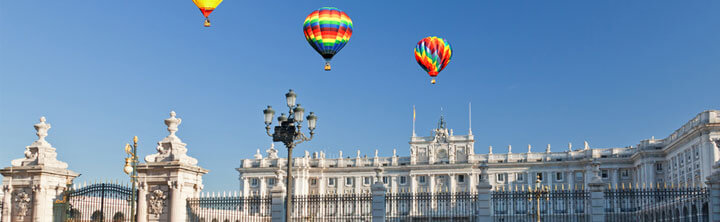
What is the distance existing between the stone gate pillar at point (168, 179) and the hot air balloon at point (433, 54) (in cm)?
2943

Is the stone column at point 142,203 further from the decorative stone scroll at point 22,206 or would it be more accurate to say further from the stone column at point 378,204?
the stone column at point 378,204

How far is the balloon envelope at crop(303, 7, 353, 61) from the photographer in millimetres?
42094

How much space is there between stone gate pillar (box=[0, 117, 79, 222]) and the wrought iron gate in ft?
1.57

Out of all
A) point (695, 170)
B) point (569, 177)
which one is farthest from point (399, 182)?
point (695, 170)

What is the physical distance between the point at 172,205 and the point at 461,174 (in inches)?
3714

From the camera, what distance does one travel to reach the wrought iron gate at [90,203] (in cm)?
3045

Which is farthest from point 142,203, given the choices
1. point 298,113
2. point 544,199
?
point 544,199

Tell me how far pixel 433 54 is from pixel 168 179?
31209mm

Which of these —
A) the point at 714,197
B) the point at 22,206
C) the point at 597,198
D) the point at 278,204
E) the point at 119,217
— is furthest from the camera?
the point at 119,217

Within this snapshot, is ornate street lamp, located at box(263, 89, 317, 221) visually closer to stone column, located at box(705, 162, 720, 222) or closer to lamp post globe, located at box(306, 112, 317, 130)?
lamp post globe, located at box(306, 112, 317, 130)

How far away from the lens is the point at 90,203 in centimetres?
3259

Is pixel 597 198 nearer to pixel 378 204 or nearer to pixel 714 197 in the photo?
pixel 714 197

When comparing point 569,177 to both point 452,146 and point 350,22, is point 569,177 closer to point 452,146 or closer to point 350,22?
point 452,146

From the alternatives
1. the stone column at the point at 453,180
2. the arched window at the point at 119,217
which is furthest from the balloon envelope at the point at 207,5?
the stone column at the point at 453,180
